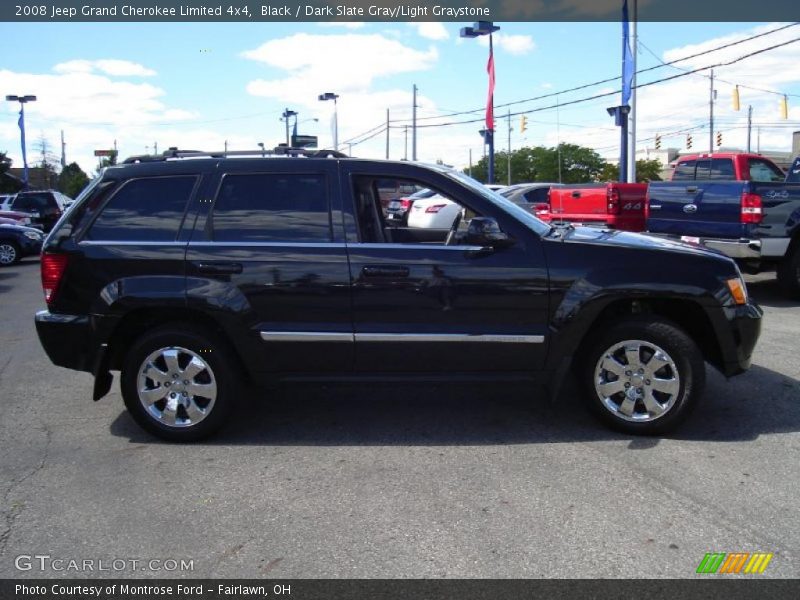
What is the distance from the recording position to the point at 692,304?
4.93 metres

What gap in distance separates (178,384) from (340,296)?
125 centimetres

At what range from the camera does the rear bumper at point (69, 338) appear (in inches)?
193

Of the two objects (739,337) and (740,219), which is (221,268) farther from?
(740,219)

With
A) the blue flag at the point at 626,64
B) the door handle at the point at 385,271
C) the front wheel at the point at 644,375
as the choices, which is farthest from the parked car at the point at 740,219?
the blue flag at the point at 626,64

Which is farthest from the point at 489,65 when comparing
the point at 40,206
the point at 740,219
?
the point at 740,219

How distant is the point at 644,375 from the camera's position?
484cm

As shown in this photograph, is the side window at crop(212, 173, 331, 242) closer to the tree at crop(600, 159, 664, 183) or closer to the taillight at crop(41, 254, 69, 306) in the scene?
the taillight at crop(41, 254, 69, 306)

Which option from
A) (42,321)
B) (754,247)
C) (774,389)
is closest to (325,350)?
(42,321)

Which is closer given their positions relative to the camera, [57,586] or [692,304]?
[57,586]

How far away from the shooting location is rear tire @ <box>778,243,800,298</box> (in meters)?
9.99

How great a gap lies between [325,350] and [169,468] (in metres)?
1.21

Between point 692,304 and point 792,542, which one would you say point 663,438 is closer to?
point 692,304

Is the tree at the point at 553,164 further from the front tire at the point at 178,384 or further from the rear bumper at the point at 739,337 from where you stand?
the front tire at the point at 178,384

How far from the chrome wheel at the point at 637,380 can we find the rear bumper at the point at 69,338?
3410 mm
